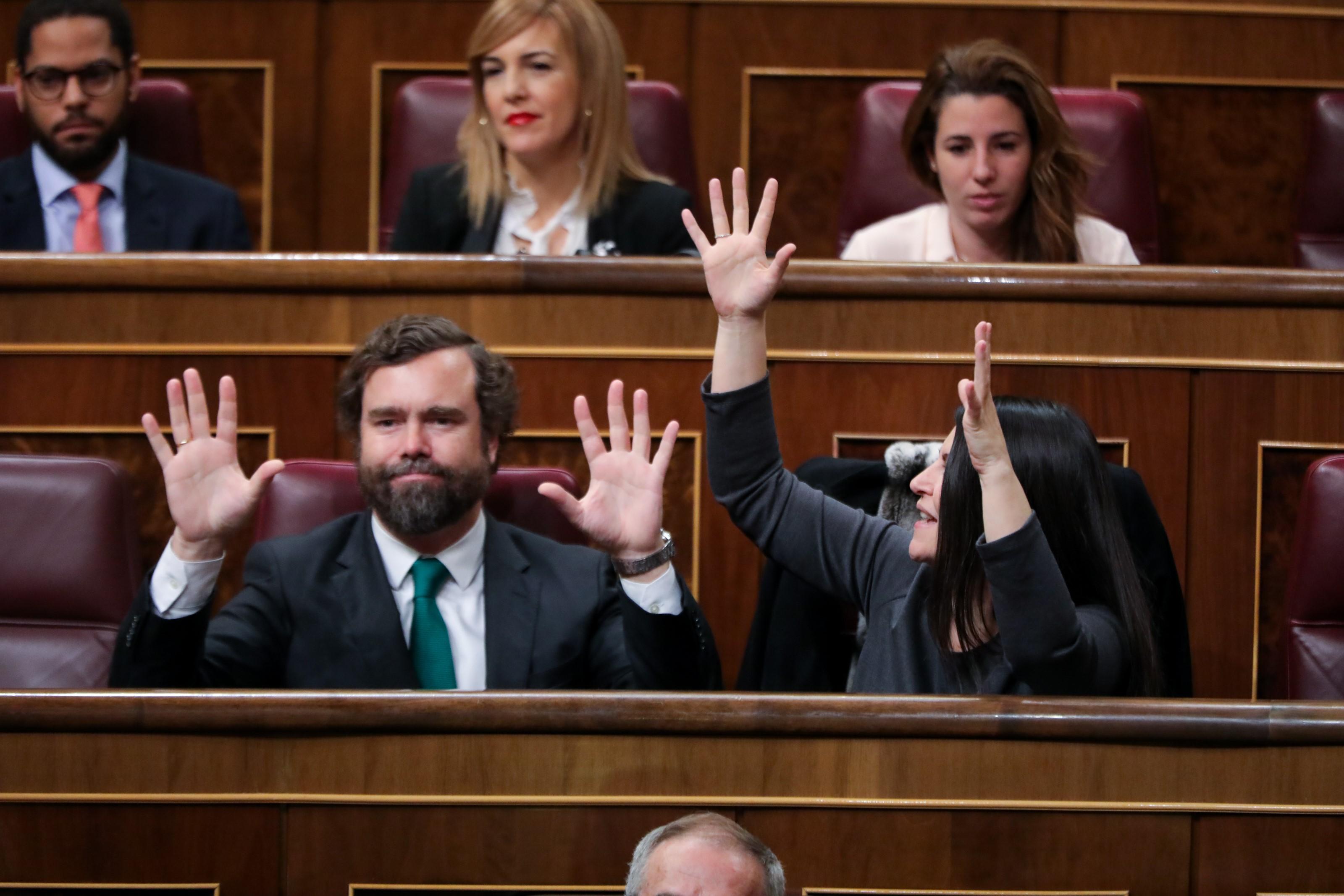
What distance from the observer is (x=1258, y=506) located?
1.00 meters

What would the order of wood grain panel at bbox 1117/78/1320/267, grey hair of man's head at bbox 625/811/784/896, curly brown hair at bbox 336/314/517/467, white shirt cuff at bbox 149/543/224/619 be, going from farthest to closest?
wood grain panel at bbox 1117/78/1320/267 → curly brown hair at bbox 336/314/517/467 → white shirt cuff at bbox 149/543/224/619 → grey hair of man's head at bbox 625/811/784/896

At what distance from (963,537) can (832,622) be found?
138 millimetres

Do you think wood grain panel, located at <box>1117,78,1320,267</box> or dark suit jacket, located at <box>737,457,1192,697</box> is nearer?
dark suit jacket, located at <box>737,457,1192,697</box>

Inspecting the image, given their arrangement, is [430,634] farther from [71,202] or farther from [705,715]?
[71,202]

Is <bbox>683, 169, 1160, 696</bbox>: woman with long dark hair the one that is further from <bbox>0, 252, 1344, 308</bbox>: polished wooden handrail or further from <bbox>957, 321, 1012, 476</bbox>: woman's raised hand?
<bbox>0, 252, 1344, 308</bbox>: polished wooden handrail

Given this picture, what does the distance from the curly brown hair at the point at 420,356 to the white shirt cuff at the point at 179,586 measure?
0.46ft

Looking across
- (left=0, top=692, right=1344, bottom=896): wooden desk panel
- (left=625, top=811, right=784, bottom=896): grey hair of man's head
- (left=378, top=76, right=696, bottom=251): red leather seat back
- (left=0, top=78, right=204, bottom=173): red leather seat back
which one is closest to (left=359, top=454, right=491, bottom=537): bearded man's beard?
(left=0, top=692, right=1344, bottom=896): wooden desk panel

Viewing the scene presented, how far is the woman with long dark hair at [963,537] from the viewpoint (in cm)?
75

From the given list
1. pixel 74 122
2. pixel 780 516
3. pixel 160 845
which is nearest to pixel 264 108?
pixel 74 122

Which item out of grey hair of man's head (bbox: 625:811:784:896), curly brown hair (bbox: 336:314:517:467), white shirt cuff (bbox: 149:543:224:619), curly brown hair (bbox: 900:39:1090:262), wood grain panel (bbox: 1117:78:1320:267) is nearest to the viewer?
grey hair of man's head (bbox: 625:811:784:896)

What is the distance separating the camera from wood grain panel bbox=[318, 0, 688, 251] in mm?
1468

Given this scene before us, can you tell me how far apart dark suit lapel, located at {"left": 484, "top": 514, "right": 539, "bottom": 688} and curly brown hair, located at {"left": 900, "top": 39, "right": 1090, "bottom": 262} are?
462mm

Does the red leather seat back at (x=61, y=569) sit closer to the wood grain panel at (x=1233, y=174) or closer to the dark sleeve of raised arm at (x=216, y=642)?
the dark sleeve of raised arm at (x=216, y=642)

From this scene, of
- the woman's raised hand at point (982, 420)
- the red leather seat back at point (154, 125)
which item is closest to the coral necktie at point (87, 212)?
the red leather seat back at point (154, 125)
